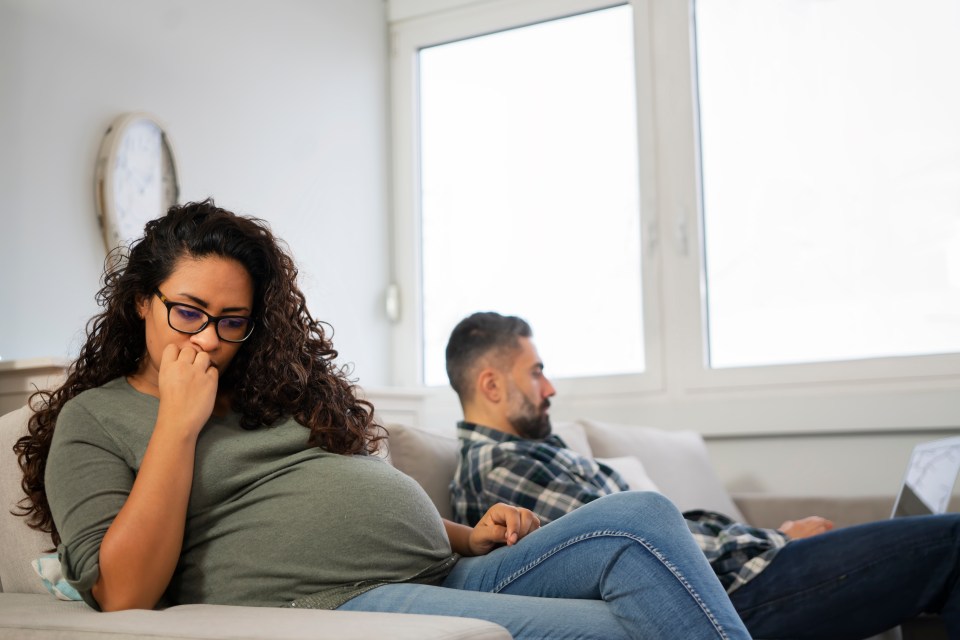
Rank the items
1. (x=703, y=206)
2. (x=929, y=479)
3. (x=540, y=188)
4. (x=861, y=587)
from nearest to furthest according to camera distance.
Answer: (x=861, y=587) → (x=929, y=479) → (x=703, y=206) → (x=540, y=188)

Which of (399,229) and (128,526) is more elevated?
(399,229)

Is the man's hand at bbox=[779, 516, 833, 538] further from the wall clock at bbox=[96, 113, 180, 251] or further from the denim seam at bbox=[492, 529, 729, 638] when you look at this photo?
the wall clock at bbox=[96, 113, 180, 251]

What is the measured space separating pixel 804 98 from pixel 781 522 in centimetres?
147

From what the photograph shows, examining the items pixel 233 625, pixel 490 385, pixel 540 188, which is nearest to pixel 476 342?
pixel 490 385

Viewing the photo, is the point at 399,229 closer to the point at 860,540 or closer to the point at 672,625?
the point at 860,540

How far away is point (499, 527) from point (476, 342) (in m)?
0.77

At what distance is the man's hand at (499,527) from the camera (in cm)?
152

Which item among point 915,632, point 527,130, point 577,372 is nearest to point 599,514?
point 915,632

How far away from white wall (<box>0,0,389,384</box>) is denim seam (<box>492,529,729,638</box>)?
1.13 metres

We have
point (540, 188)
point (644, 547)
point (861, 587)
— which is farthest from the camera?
point (540, 188)

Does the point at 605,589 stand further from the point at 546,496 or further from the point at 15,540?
the point at 15,540

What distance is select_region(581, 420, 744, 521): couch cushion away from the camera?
2.62m

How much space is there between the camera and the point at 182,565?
1.34 meters

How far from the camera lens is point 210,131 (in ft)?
10.0
